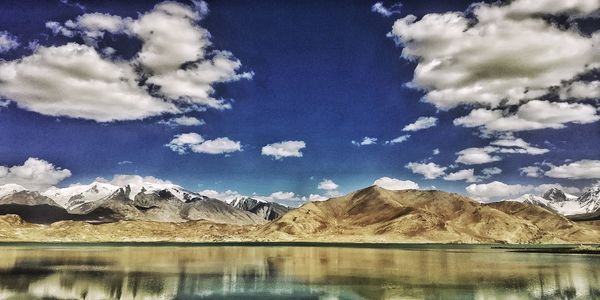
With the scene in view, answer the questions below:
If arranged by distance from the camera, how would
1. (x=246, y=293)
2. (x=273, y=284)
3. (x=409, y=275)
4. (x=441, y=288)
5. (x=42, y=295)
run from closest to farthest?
1. (x=42, y=295)
2. (x=246, y=293)
3. (x=441, y=288)
4. (x=273, y=284)
5. (x=409, y=275)

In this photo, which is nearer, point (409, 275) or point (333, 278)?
point (333, 278)

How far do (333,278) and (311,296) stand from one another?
17417 mm

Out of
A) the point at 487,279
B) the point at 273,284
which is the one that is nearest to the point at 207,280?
the point at 273,284

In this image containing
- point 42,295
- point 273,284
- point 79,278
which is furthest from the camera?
point 79,278

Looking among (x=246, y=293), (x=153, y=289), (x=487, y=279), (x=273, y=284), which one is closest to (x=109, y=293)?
(x=153, y=289)

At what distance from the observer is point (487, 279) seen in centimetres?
6512

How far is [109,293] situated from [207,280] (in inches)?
591

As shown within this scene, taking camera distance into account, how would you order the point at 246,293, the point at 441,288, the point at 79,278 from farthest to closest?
the point at 79,278 < the point at 441,288 < the point at 246,293

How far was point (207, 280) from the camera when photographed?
62.4 metres

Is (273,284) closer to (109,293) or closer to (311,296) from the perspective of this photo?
(311,296)

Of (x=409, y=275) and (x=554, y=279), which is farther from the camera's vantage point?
(x=409, y=275)

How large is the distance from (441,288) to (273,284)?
19.8 metres

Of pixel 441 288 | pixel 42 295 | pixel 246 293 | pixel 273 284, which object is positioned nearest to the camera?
pixel 42 295

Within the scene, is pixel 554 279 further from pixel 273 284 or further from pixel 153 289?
pixel 153 289
